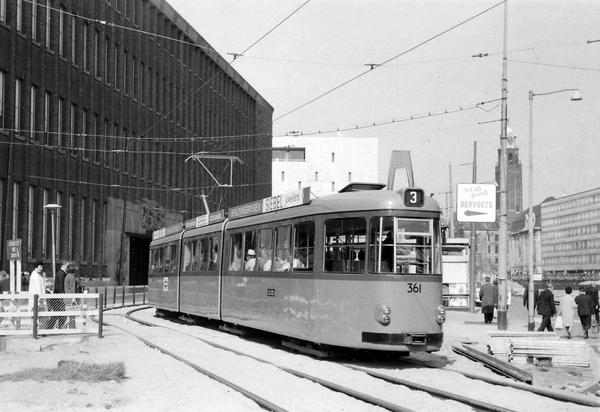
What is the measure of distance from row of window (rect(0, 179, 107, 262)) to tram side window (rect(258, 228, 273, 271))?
1953cm

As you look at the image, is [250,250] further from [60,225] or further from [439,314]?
[60,225]

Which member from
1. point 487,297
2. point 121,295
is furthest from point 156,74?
point 487,297

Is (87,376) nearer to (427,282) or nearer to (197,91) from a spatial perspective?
(427,282)

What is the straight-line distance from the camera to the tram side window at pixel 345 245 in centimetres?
1537

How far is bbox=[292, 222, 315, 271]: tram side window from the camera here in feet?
53.9

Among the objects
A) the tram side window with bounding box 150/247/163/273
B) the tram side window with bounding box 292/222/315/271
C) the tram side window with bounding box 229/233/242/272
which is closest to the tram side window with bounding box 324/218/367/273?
the tram side window with bounding box 292/222/315/271

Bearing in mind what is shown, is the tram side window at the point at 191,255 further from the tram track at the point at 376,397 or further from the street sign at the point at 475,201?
the street sign at the point at 475,201

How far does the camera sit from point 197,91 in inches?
2699

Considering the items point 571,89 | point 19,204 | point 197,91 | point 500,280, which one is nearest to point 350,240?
point 500,280

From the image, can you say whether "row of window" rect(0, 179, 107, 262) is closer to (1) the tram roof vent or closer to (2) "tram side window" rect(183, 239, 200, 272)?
(2) "tram side window" rect(183, 239, 200, 272)

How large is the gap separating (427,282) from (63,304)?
905cm

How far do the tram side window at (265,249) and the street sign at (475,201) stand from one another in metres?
12.0

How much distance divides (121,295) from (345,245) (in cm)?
3185

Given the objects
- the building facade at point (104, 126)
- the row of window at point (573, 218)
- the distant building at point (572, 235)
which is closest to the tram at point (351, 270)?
the building facade at point (104, 126)
